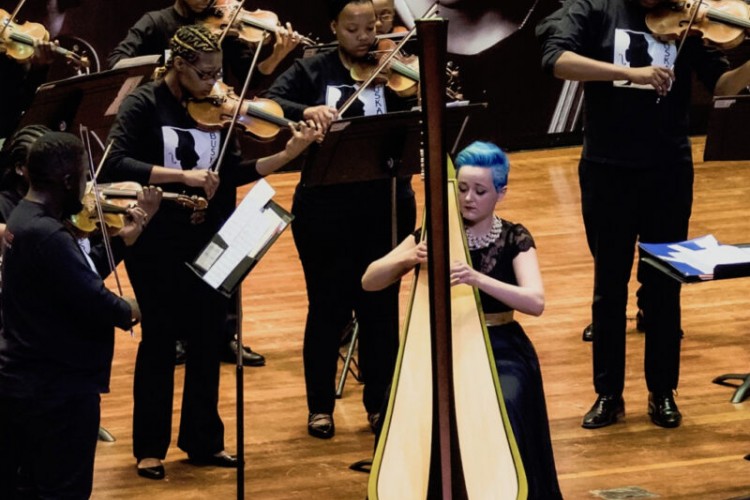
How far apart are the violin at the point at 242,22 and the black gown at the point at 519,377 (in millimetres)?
2010

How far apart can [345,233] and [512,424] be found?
1.70m

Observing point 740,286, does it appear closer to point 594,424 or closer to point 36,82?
point 594,424

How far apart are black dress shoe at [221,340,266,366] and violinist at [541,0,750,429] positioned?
1663 millimetres

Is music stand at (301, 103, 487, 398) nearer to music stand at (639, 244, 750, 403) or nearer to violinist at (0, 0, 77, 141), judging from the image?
music stand at (639, 244, 750, 403)


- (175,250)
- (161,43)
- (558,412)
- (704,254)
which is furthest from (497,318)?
(161,43)

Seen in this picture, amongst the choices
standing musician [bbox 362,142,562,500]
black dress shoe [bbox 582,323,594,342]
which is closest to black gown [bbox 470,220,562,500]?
standing musician [bbox 362,142,562,500]

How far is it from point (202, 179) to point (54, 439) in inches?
51.8

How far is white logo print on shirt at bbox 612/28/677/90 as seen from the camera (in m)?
5.49

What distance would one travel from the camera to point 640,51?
5504 mm

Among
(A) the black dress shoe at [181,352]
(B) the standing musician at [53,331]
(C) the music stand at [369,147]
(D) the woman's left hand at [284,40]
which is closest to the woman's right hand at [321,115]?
(C) the music stand at [369,147]

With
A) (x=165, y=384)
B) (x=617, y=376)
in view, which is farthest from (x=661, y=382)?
(x=165, y=384)

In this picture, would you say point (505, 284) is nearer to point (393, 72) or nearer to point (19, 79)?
point (393, 72)

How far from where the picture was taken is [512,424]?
161 inches

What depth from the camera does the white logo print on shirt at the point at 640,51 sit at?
5.49 meters
